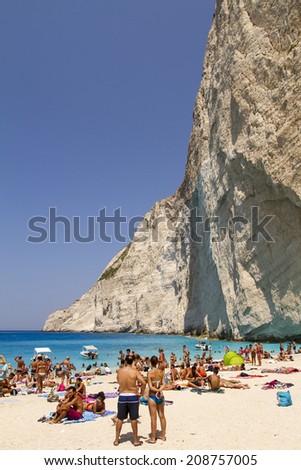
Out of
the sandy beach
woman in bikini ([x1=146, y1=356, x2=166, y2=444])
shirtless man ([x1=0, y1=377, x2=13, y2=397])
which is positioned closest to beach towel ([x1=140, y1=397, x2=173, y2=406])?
the sandy beach

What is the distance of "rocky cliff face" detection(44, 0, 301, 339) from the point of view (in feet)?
107

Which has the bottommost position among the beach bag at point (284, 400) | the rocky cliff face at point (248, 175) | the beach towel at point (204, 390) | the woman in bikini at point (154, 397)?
the beach towel at point (204, 390)

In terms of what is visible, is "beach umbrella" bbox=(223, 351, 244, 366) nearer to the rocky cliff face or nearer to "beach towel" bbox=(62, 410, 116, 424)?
"beach towel" bbox=(62, 410, 116, 424)

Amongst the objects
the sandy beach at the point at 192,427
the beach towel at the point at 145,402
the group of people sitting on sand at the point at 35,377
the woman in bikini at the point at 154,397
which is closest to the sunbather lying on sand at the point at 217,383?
the sandy beach at the point at 192,427

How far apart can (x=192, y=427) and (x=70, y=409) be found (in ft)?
9.75

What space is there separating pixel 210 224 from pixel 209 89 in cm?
1665

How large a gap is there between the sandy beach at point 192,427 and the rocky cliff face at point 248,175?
23.2 m

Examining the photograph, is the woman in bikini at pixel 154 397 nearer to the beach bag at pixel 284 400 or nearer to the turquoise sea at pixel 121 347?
the beach bag at pixel 284 400

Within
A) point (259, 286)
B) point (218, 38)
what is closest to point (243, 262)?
point (259, 286)

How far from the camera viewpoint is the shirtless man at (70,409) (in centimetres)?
916

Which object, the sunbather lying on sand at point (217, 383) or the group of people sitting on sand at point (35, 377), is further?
the group of people sitting on sand at point (35, 377)

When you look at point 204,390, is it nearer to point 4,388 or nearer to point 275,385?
point 275,385
